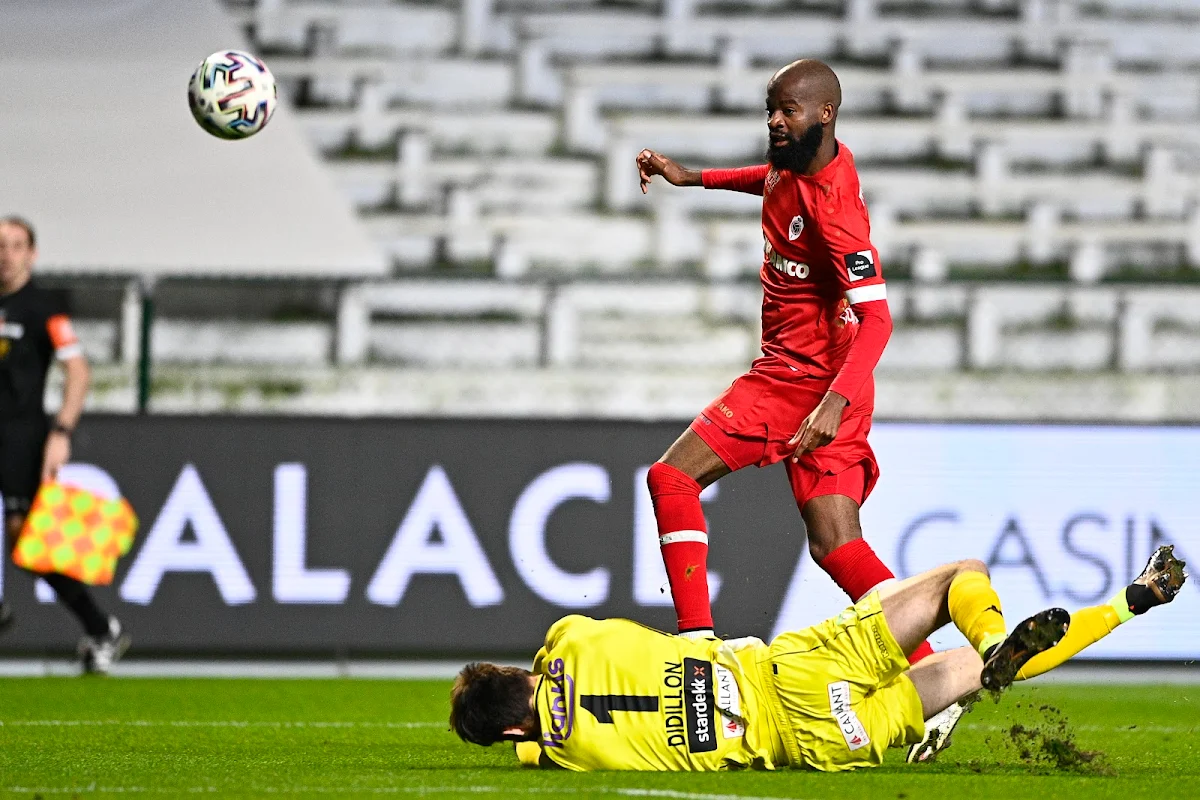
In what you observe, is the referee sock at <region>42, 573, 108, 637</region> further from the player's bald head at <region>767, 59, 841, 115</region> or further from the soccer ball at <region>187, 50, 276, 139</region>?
the player's bald head at <region>767, 59, 841, 115</region>

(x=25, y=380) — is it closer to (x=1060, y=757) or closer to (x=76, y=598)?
(x=76, y=598)

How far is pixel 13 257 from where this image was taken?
9.20 metres

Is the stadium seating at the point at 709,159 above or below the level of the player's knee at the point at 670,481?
above

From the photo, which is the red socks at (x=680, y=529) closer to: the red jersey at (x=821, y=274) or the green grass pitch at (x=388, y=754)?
the red jersey at (x=821, y=274)

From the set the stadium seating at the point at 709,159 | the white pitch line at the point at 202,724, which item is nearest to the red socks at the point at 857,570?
the white pitch line at the point at 202,724

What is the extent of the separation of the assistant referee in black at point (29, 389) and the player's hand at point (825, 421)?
4849 millimetres

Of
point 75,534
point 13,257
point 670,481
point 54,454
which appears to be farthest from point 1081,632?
point 13,257

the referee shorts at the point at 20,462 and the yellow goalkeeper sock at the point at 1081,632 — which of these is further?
the referee shorts at the point at 20,462

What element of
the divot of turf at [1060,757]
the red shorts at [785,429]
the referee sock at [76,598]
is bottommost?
the referee sock at [76,598]

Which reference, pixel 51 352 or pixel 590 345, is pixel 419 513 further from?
pixel 590 345

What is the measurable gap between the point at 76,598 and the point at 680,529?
435cm

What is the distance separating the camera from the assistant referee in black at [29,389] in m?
9.02

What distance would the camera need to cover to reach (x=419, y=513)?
9.69 metres

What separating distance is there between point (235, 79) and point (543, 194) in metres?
8.41
